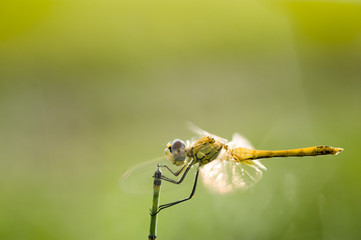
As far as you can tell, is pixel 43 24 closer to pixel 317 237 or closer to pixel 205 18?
pixel 205 18

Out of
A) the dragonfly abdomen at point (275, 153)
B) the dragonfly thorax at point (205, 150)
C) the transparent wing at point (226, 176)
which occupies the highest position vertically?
the dragonfly thorax at point (205, 150)

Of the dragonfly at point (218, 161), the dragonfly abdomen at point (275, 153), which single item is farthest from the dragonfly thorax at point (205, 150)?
the dragonfly abdomen at point (275, 153)

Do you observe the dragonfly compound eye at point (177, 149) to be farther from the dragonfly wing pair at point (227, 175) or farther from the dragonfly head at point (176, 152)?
the dragonfly wing pair at point (227, 175)

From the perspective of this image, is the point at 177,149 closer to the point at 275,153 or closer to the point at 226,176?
the point at 226,176

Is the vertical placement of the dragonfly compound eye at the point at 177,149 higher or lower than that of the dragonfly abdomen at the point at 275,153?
higher

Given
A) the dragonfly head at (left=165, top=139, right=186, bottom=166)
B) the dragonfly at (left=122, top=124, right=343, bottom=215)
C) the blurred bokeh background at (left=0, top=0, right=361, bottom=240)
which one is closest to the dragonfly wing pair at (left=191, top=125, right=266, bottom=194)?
the dragonfly at (left=122, top=124, right=343, bottom=215)

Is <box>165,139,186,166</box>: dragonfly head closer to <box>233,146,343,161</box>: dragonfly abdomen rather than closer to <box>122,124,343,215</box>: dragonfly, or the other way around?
<box>122,124,343,215</box>: dragonfly

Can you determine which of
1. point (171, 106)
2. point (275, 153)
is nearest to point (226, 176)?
point (275, 153)
